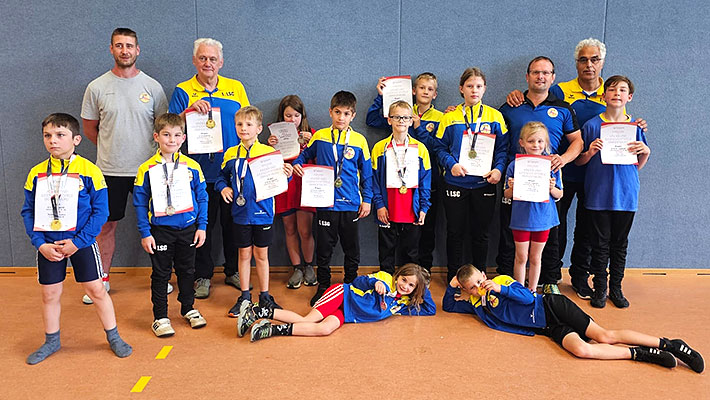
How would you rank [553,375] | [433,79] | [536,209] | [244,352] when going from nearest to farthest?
[553,375]
[244,352]
[536,209]
[433,79]

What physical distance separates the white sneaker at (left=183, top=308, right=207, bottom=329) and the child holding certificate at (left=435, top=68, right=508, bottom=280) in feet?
6.42

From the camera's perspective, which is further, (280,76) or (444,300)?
(280,76)

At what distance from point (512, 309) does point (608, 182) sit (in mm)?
1257

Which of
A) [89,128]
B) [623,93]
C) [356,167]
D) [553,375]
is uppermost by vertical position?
[623,93]

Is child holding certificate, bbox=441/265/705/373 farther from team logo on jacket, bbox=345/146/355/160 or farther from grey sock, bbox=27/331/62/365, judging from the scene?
grey sock, bbox=27/331/62/365

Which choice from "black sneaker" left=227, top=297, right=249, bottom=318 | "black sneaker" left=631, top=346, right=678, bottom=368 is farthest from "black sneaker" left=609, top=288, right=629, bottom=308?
"black sneaker" left=227, top=297, right=249, bottom=318

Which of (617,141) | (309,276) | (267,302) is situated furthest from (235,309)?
(617,141)

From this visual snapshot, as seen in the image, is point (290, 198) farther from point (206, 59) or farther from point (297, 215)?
point (206, 59)

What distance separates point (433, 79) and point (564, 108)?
101 centimetres

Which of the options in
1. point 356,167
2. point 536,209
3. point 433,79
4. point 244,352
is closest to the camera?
point 244,352

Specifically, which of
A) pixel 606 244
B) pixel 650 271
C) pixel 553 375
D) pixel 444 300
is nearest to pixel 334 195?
pixel 444 300

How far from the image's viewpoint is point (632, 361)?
274 centimetres

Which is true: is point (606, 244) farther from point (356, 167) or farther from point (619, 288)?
point (356, 167)

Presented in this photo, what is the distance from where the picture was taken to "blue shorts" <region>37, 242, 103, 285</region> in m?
2.67
